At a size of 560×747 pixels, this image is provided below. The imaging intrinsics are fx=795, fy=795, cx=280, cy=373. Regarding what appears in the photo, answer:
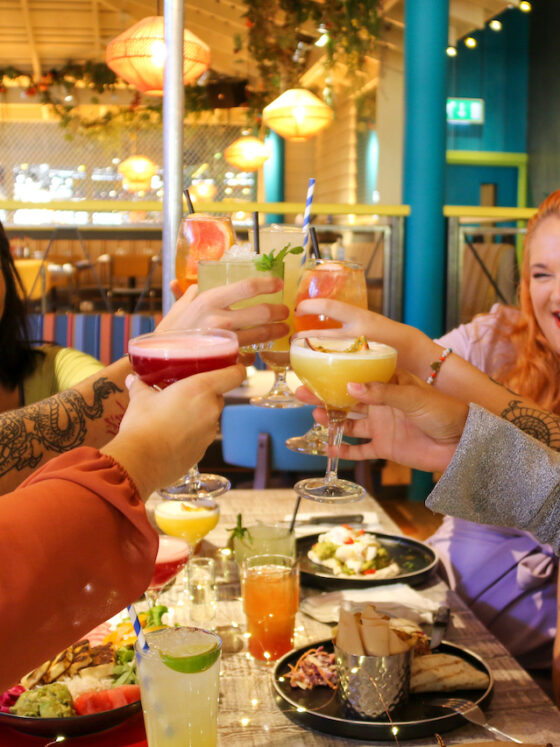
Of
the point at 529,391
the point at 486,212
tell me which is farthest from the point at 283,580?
the point at 486,212

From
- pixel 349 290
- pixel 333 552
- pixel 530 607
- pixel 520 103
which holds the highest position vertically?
pixel 520 103

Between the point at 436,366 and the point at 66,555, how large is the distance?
0.91 metres

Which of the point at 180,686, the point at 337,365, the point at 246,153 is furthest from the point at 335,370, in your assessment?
the point at 246,153

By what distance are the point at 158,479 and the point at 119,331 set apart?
3.45 m

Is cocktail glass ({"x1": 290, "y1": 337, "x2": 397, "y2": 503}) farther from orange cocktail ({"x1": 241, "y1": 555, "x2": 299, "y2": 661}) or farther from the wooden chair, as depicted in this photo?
the wooden chair

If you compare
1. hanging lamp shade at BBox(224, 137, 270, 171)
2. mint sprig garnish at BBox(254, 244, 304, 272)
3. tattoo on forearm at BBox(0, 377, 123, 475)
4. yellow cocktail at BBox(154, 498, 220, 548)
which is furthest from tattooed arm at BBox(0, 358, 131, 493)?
hanging lamp shade at BBox(224, 137, 270, 171)

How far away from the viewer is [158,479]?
2.94 ft

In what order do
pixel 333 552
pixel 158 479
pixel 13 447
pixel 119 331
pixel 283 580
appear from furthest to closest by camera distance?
pixel 119 331, pixel 333 552, pixel 13 447, pixel 283 580, pixel 158 479

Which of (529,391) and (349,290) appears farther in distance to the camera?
(529,391)

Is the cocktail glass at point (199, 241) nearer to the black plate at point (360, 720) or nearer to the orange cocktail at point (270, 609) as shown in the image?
the orange cocktail at point (270, 609)

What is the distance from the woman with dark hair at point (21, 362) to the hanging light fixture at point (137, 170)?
329 inches

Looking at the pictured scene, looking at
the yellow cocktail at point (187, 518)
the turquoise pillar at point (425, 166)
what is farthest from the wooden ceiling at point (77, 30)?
the yellow cocktail at point (187, 518)

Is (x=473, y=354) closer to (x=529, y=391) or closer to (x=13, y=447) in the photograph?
(x=529, y=391)

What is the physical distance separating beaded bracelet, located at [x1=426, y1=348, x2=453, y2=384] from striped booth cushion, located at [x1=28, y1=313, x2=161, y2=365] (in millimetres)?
2898
